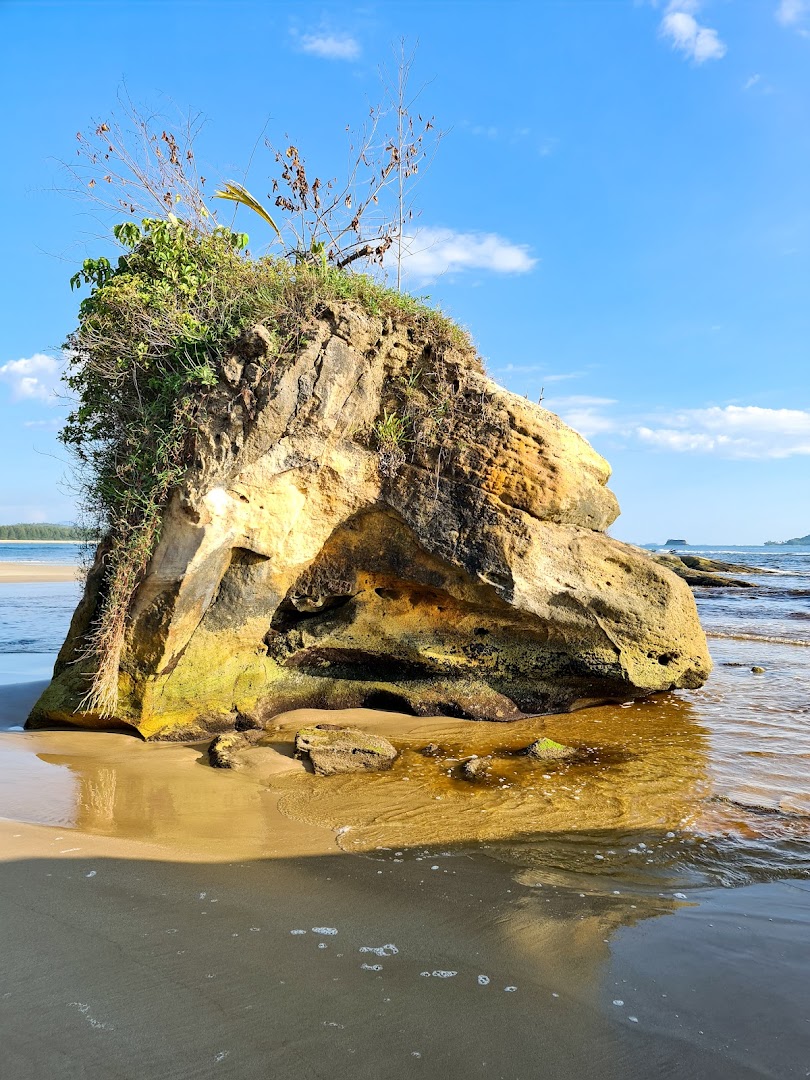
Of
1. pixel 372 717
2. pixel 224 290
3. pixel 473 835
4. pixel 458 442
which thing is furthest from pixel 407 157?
pixel 473 835

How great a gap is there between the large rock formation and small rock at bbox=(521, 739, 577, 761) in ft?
4.74

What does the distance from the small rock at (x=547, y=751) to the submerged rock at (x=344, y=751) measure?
1296 mm

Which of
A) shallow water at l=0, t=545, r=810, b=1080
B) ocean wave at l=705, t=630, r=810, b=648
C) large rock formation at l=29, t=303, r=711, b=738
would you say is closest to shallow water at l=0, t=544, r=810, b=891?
shallow water at l=0, t=545, r=810, b=1080

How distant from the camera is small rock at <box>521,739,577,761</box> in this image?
6.22m

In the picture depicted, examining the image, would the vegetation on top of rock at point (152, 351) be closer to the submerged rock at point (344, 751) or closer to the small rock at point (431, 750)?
the submerged rock at point (344, 751)

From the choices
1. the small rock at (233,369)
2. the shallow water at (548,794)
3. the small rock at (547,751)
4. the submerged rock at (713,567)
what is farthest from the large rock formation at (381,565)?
the submerged rock at (713,567)

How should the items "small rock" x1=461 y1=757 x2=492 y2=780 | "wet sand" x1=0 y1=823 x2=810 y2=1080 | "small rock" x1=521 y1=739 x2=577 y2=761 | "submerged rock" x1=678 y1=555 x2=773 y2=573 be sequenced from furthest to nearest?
1. "submerged rock" x1=678 y1=555 x2=773 y2=573
2. "small rock" x1=521 y1=739 x2=577 y2=761
3. "small rock" x1=461 y1=757 x2=492 y2=780
4. "wet sand" x1=0 y1=823 x2=810 y2=1080

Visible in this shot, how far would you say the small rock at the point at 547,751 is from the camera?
Answer: 6.22 m

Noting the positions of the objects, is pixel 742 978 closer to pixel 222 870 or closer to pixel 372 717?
pixel 222 870

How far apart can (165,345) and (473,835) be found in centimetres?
515

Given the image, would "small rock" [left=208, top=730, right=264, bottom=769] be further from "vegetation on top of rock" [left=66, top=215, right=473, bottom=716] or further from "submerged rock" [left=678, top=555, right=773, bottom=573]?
"submerged rock" [left=678, top=555, right=773, bottom=573]

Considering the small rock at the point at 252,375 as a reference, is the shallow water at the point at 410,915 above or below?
below

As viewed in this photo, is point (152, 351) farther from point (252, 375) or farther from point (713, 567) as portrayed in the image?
point (713, 567)

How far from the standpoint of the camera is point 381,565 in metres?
7.73
